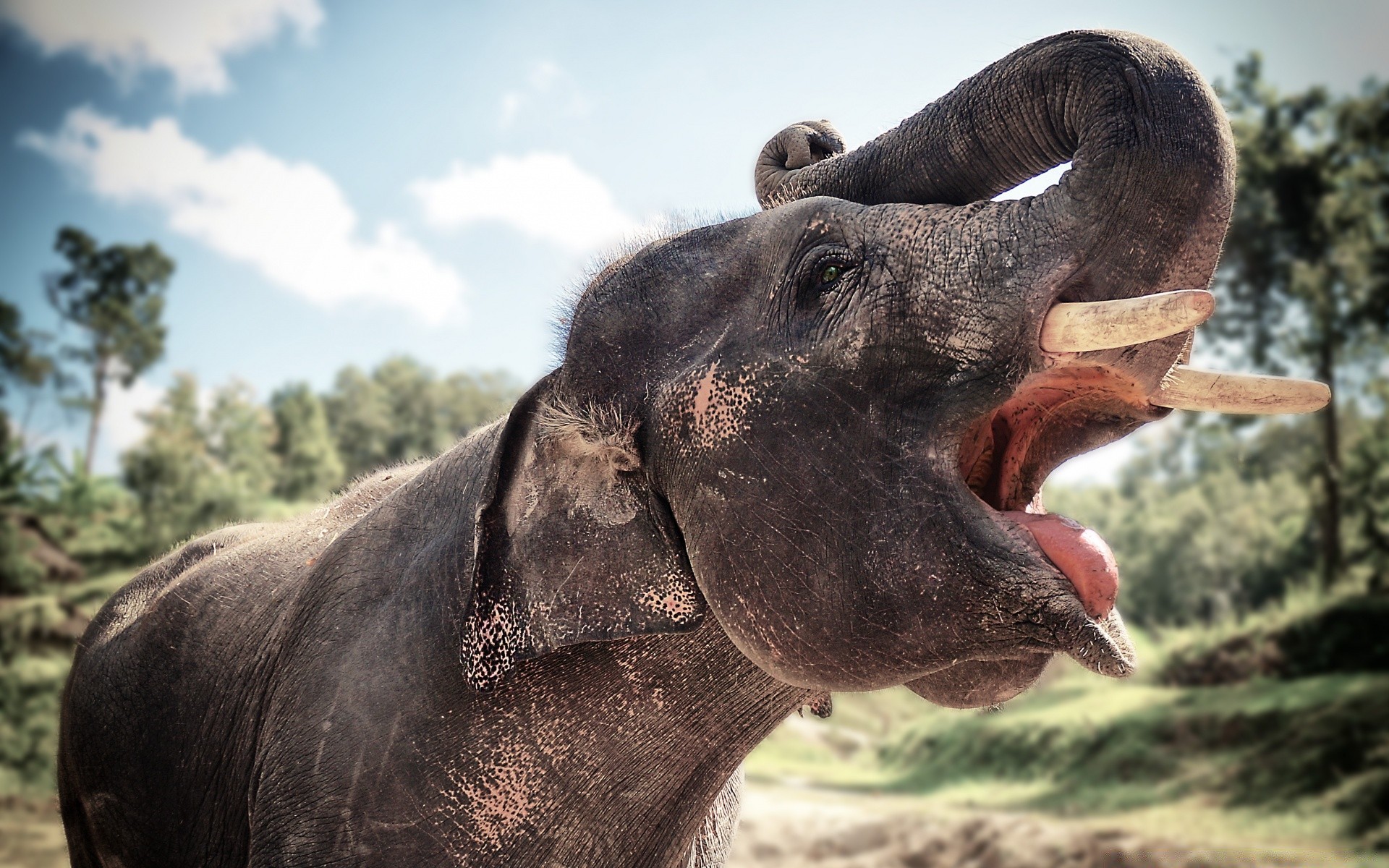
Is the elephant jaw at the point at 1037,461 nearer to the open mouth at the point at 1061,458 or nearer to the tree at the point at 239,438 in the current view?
the open mouth at the point at 1061,458

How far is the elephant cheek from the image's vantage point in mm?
1782

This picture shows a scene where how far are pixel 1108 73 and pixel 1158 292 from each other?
35cm

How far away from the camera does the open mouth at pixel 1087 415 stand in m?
1.44

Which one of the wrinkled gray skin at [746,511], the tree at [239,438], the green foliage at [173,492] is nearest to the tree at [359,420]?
the tree at [239,438]

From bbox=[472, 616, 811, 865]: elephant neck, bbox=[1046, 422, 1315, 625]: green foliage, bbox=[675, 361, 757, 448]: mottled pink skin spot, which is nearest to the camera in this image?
bbox=[675, 361, 757, 448]: mottled pink skin spot

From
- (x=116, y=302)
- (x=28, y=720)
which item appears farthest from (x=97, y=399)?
(x=28, y=720)

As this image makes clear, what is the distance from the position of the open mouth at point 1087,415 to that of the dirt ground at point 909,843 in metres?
8.20

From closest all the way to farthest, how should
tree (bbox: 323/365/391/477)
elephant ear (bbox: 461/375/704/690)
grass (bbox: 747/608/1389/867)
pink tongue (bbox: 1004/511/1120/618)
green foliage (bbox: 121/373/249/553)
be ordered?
1. pink tongue (bbox: 1004/511/1120/618)
2. elephant ear (bbox: 461/375/704/690)
3. grass (bbox: 747/608/1389/867)
4. green foliage (bbox: 121/373/249/553)
5. tree (bbox: 323/365/391/477)

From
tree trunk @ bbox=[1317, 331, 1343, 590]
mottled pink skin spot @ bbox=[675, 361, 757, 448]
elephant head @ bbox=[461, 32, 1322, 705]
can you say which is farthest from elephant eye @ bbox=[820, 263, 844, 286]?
tree trunk @ bbox=[1317, 331, 1343, 590]

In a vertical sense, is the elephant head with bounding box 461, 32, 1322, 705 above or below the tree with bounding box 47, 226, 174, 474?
below

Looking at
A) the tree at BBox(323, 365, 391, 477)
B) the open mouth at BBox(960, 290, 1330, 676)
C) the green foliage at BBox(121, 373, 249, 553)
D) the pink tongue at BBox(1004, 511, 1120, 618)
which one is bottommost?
the pink tongue at BBox(1004, 511, 1120, 618)

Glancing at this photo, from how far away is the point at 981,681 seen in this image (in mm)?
1812

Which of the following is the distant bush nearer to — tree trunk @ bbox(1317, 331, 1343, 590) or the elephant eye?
tree trunk @ bbox(1317, 331, 1343, 590)

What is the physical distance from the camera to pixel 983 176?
69.1 inches
